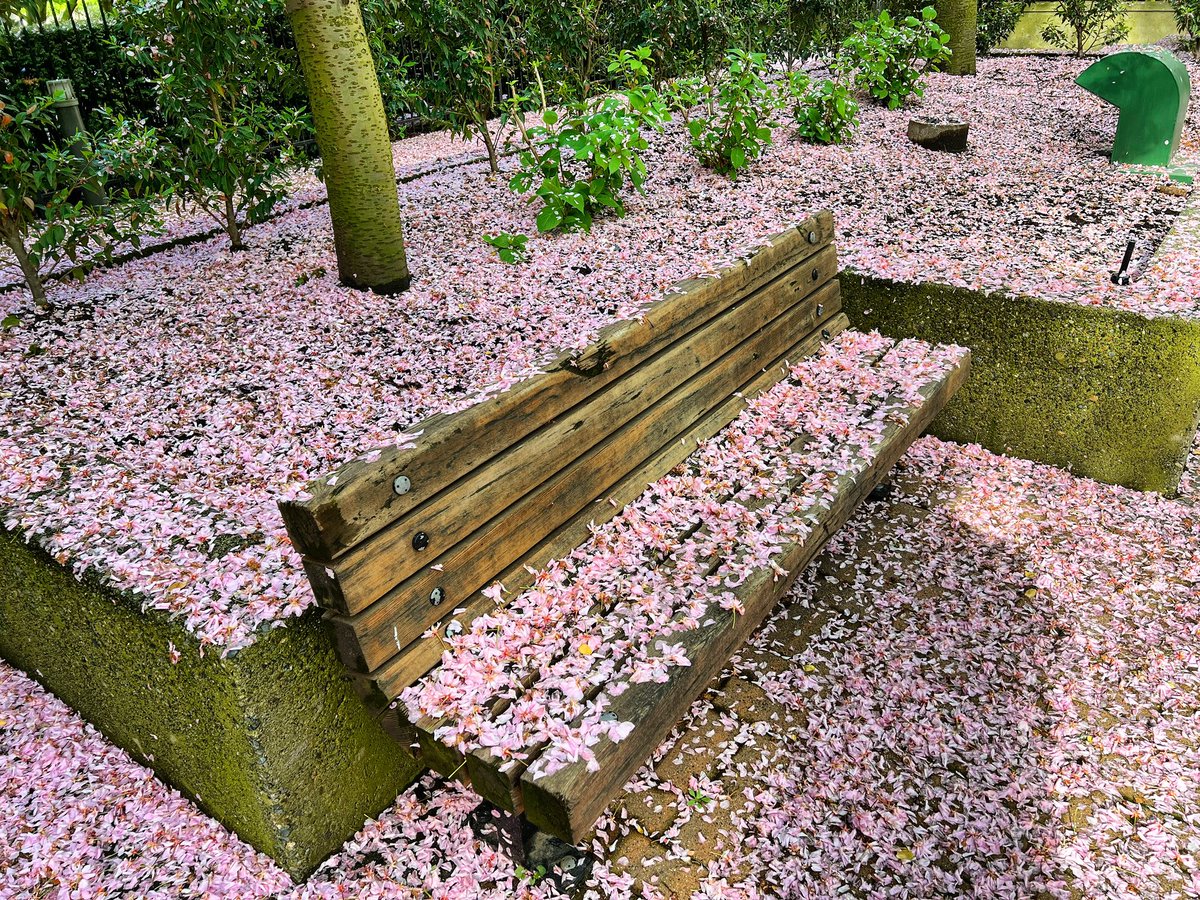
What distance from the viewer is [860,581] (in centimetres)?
340

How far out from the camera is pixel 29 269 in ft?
13.7

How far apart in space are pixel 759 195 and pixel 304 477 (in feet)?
12.8

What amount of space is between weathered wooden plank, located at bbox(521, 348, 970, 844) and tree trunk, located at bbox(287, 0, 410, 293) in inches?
105

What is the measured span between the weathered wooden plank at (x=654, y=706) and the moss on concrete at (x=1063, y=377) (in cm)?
170

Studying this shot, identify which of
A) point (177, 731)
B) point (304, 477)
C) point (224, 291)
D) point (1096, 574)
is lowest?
point (1096, 574)

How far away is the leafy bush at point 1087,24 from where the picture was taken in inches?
528

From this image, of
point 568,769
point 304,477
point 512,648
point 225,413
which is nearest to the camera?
point 568,769

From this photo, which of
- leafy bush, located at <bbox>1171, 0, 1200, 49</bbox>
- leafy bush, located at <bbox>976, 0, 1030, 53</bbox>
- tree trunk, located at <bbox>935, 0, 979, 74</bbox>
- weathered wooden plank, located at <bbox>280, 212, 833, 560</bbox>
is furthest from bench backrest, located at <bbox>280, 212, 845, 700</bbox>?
leafy bush, located at <bbox>1171, 0, 1200, 49</bbox>

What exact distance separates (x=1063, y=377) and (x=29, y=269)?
534cm

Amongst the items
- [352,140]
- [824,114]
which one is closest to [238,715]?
[352,140]

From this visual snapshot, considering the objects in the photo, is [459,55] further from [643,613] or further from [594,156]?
[643,613]

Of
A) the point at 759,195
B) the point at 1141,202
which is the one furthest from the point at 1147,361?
the point at 759,195

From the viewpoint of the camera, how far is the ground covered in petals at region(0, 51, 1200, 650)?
2.47 m

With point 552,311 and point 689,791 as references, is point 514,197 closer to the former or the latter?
point 552,311
